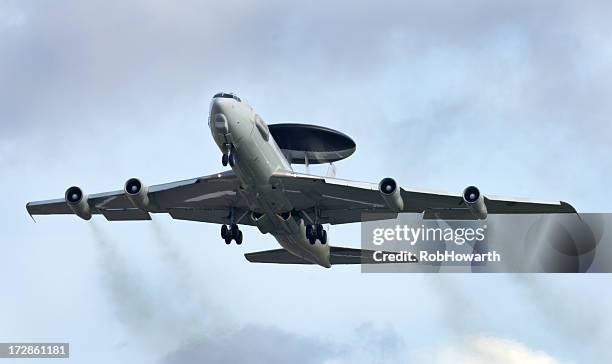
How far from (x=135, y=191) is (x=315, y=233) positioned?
9.55 meters

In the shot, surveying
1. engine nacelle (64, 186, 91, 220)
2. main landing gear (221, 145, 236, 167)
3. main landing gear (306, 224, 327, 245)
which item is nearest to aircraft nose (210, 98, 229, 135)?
main landing gear (221, 145, 236, 167)

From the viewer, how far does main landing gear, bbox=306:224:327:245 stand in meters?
71.3

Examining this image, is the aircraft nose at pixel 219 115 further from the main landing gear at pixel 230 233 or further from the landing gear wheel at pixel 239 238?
the landing gear wheel at pixel 239 238

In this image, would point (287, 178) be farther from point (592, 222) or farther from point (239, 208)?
point (592, 222)

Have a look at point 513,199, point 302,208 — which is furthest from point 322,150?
point 513,199

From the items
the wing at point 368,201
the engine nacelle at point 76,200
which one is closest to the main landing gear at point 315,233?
the wing at point 368,201

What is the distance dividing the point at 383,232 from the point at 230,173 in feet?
37.6

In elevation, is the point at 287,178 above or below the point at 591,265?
above

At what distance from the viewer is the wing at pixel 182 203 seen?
6962 centimetres

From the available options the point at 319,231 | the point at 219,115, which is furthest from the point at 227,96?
the point at 319,231

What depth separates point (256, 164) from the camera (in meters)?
64.4

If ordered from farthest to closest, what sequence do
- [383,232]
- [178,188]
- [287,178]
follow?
1. [383,232]
2. [178,188]
3. [287,178]

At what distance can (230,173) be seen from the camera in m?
67.6

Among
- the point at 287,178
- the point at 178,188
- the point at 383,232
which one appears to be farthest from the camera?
the point at 383,232
